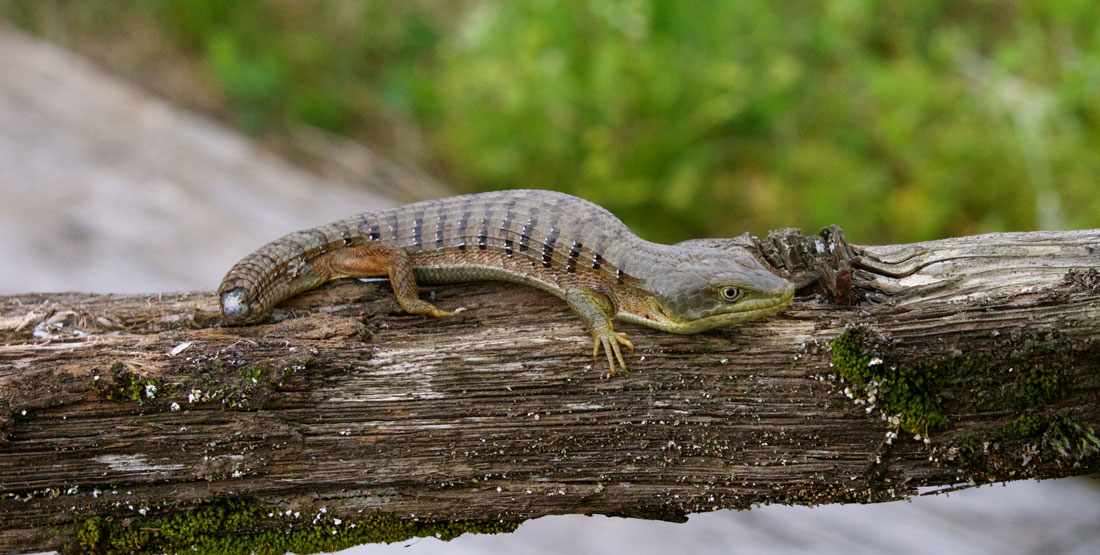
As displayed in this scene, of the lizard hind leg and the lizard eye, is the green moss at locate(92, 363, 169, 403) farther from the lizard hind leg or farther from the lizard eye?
the lizard eye

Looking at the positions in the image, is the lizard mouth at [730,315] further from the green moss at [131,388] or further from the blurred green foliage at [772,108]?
the blurred green foliage at [772,108]

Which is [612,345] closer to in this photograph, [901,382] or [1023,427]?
[901,382]

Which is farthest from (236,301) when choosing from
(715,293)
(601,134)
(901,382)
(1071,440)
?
(601,134)

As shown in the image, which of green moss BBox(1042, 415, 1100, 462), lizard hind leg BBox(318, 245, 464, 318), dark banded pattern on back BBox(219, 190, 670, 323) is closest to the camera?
green moss BBox(1042, 415, 1100, 462)

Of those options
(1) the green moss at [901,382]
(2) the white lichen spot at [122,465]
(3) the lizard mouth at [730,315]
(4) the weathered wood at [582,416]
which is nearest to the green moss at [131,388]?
(4) the weathered wood at [582,416]

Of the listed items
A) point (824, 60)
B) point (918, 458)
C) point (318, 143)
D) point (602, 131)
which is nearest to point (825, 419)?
point (918, 458)

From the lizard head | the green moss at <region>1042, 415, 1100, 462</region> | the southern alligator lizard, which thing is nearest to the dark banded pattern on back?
the southern alligator lizard

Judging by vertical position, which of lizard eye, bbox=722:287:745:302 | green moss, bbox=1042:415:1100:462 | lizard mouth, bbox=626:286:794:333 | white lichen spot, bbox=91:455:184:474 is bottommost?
white lichen spot, bbox=91:455:184:474
